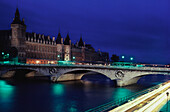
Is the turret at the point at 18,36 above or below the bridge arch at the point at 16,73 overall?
above

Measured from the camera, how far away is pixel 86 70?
7106 centimetres

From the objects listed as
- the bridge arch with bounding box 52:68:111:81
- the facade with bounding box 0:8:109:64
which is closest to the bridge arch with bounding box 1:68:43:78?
the facade with bounding box 0:8:109:64

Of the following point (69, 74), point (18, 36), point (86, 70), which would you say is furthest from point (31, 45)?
point (86, 70)

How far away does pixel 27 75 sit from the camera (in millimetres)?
89625

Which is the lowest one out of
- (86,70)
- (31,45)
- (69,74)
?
(69,74)

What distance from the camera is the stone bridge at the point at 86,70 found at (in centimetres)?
5353

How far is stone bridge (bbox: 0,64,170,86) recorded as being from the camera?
53.5 m

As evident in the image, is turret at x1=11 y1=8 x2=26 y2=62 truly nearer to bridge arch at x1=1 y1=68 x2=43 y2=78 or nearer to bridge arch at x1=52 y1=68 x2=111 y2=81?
bridge arch at x1=1 y1=68 x2=43 y2=78

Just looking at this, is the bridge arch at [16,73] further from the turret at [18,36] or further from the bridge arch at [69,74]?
the turret at [18,36]

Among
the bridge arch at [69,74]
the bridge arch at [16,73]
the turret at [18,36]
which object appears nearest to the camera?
the bridge arch at [69,74]

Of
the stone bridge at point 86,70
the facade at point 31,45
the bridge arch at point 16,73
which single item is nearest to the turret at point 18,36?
the facade at point 31,45

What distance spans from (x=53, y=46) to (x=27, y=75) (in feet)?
132

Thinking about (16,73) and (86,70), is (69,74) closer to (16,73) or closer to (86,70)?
(86,70)

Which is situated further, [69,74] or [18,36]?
[18,36]
